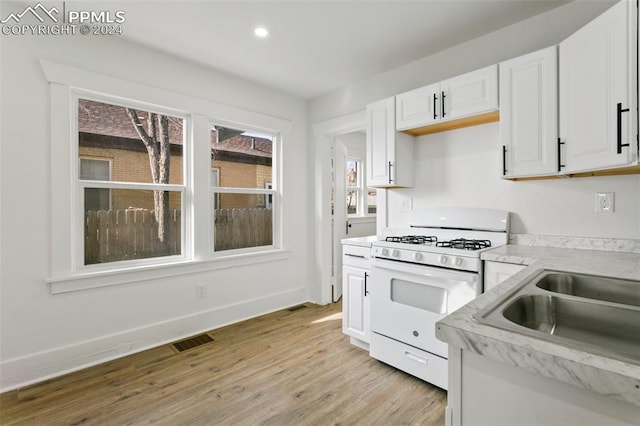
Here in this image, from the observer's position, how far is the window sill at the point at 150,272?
2.37 m

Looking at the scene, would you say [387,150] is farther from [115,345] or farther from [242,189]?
[115,345]

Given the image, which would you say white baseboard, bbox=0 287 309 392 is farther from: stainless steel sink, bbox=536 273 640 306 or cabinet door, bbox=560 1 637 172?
cabinet door, bbox=560 1 637 172

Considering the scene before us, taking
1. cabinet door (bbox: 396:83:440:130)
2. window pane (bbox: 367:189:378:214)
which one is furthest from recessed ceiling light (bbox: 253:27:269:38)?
window pane (bbox: 367:189:378:214)

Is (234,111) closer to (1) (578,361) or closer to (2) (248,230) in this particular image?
(2) (248,230)

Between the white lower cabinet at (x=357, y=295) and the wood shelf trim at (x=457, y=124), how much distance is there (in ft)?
3.81

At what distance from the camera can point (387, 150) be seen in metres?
2.85

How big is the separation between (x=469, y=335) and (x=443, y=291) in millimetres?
1459

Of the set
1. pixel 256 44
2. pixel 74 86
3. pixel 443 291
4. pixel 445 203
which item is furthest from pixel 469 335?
pixel 74 86

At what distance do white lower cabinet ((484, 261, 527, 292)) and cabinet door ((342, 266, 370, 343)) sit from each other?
999 mm

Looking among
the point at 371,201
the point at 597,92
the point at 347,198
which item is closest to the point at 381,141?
the point at 597,92

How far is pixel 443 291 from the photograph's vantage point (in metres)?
2.10

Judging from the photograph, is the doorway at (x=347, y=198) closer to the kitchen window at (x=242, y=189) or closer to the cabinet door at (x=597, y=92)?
the kitchen window at (x=242, y=189)

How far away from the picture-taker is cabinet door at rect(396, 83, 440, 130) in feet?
8.23

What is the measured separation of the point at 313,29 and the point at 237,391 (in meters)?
2.74
